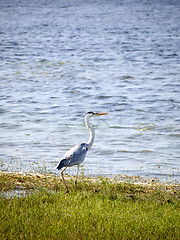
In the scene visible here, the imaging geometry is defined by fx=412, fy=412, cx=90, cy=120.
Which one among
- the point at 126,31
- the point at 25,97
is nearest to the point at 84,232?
the point at 25,97

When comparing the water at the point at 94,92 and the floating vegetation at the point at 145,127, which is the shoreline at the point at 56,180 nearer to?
the water at the point at 94,92

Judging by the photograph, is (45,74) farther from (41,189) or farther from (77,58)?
(41,189)

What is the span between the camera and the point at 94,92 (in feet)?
82.6

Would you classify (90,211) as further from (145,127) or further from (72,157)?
(145,127)

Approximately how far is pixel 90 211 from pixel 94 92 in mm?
18114

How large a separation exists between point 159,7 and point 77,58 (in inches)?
1471

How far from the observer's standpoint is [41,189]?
884 centimetres

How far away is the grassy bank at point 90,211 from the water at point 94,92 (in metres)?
1.76

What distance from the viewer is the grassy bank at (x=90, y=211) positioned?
6.66m

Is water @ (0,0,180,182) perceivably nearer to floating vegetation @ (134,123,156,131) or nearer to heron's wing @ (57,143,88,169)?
floating vegetation @ (134,123,156,131)

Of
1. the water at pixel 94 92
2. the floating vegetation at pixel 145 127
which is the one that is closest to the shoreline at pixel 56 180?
the water at pixel 94 92

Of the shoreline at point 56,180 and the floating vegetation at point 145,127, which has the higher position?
the shoreline at point 56,180

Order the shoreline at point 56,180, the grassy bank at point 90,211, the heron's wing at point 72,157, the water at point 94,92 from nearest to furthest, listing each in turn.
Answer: the grassy bank at point 90,211 → the heron's wing at point 72,157 → the shoreline at point 56,180 → the water at point 94,92

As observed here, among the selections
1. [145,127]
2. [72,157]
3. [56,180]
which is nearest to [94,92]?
[145,127]
